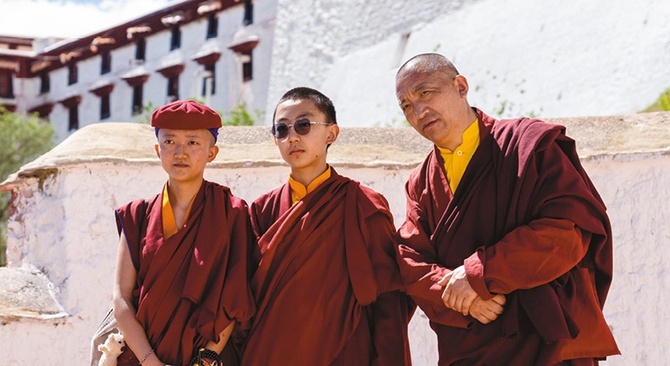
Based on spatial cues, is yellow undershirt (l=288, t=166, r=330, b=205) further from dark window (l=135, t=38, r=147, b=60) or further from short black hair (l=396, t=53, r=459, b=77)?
dark window (l=135, t=38, r=147, b=60)

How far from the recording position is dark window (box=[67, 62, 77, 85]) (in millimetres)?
25906

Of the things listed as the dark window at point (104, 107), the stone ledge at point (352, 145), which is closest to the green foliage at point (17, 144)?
the dark window at point (104, 107)

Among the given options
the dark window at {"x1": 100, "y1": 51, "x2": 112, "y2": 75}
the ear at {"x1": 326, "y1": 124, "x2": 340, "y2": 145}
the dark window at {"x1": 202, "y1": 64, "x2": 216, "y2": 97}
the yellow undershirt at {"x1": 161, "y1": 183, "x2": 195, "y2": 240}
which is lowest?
the yellow undershirt at {"x1": 161, "y1": 183, "x2": 195, "y2": 240}

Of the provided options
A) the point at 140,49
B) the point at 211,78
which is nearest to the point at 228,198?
the point at 211,78

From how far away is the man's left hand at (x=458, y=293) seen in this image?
3.00 meters

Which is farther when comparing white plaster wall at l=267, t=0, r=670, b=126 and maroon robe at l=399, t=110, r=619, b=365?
white plaster wall at l=267, t=0, r=670, b=126

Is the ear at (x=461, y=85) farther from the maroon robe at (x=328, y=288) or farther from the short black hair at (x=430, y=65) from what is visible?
the maroon robe at (x=328, y=288)

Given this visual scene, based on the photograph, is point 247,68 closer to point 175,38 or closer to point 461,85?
point 175,38

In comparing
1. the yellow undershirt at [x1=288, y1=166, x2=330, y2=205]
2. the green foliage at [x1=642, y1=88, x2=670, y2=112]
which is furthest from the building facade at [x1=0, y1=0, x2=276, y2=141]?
the yellow undershirt at [x1=288, y1=166, x2=330, y2=205]

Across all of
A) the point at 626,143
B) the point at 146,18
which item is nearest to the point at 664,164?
the point at 626,143

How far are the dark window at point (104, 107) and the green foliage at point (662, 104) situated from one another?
667 inches

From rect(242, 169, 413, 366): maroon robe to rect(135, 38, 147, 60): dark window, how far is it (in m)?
21.5

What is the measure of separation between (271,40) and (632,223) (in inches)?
645

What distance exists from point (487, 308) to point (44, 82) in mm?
25263
